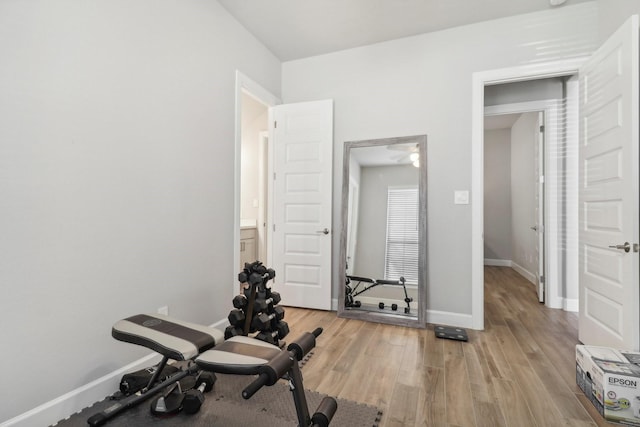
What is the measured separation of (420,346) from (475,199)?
1499mm

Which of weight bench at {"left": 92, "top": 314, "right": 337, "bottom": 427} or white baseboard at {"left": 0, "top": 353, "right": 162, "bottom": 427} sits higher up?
weight bench at {"left": 92, "top": 314, "right": 337, "bottom": 427}

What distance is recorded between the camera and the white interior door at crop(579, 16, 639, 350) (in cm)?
186

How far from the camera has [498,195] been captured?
643cm

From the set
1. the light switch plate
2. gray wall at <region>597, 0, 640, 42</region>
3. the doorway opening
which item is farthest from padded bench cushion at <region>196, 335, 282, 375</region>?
the doorway opening

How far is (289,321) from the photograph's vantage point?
3.09 m

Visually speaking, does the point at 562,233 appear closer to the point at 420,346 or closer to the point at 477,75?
the point at 477,75

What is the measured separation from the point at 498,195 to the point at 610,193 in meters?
4.71

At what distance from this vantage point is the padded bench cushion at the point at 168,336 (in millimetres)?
1427

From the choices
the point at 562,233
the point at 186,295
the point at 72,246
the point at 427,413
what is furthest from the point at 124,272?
the point at 562,233

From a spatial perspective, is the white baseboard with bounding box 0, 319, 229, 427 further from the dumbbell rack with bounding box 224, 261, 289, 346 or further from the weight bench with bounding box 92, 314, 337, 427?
the dumbbell rack with bounding box 224, 261, 289, 346

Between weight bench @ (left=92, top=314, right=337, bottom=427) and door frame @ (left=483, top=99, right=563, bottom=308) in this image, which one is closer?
weight bench @ (left=92, top=314, right=337, bottom=427)

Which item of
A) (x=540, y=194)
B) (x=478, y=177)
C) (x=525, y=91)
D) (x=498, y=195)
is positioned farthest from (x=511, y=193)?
(x=478, y=177)

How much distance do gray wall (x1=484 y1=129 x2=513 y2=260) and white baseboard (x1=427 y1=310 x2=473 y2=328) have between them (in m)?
4.24

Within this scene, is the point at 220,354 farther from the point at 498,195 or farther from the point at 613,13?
the point at 498,195
